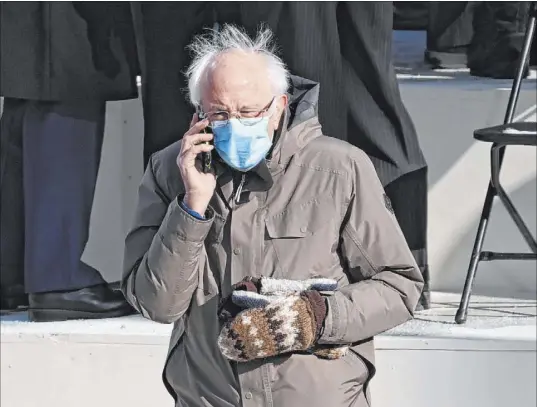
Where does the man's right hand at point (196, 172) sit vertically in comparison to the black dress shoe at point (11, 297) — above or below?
above

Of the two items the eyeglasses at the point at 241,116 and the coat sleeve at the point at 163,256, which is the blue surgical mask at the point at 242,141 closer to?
the eyeglasses at the point at 241,116

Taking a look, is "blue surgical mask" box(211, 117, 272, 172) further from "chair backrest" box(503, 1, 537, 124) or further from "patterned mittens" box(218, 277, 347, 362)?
"chair backrest" box(503, 1, 537, 124)

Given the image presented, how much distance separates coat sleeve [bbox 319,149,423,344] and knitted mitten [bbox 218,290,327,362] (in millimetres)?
81

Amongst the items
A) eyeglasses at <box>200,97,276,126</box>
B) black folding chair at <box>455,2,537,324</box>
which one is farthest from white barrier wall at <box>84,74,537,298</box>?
eyeglasses at <box>200,97,276,126</box>

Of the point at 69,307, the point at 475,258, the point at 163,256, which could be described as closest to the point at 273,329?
the point at 163,256

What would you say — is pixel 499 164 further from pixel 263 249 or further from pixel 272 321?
pixel 272 321

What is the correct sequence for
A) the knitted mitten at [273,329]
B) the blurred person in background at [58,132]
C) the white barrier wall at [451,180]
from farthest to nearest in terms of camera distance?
the white barrier wall at [451,180]
the blurred person in background at [58,132]
the knitted mitten at [273,329]

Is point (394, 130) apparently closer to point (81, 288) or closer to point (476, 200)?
point (476, 200)

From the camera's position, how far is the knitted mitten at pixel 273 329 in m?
1.90

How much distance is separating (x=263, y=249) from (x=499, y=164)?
1421 millimetres

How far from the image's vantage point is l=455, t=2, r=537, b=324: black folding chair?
3.05 metres

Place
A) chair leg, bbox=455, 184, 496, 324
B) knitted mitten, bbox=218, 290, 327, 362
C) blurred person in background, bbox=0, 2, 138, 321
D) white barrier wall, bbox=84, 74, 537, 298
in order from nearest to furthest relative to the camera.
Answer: knitted mitten, bbox=218, 290, 327, 362 → chair leg, bbox=455, 184, 496, 324 → blurred person in background, bbox=0, 2, 138, 321 → white barrier wall, bbox=84, 74, 537, 298

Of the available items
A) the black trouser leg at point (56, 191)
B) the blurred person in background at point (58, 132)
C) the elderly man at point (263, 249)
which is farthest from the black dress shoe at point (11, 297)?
the elderly man at point (263, 249)

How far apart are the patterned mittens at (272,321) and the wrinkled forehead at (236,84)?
12.5 inches
